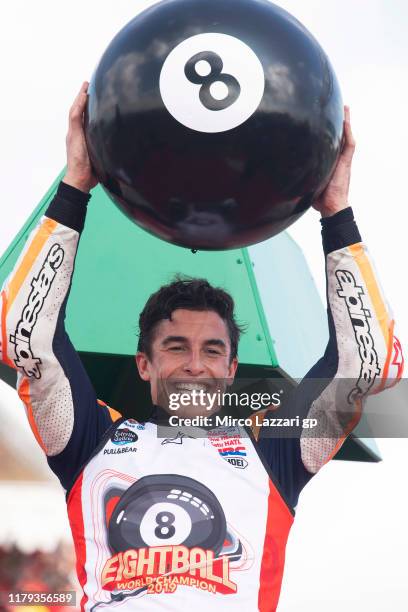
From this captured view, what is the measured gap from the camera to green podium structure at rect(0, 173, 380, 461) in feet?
13.1

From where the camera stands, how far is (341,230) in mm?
2836

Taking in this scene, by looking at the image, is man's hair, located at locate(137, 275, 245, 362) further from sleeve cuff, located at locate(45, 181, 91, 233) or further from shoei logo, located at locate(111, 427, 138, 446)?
sleeve cuff, located at locate(45, 181, 91, 233)

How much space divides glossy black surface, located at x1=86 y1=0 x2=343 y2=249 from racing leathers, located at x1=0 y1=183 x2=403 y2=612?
15.2 inches

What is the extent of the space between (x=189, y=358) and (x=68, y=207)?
594 mm

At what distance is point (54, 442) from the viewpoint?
2.76 m

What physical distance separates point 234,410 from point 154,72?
138 centimetres

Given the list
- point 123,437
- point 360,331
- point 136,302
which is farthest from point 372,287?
point 136,302

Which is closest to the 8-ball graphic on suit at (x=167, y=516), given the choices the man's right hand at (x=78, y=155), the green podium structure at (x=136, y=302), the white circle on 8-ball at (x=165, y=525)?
the white circle on 8-ball at (x=165, y=525)

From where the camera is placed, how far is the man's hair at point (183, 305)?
309 centimetres

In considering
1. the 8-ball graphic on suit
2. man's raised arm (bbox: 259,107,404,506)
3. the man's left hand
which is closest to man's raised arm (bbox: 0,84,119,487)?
the 8-ball graphic on suit

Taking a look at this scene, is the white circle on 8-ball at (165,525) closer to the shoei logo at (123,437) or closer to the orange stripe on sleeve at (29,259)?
the shoei logo at (123,437)

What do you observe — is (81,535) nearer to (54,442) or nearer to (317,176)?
(54,442)

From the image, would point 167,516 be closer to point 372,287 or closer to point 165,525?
point 165,525

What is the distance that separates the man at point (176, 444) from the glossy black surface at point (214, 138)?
32 cm
